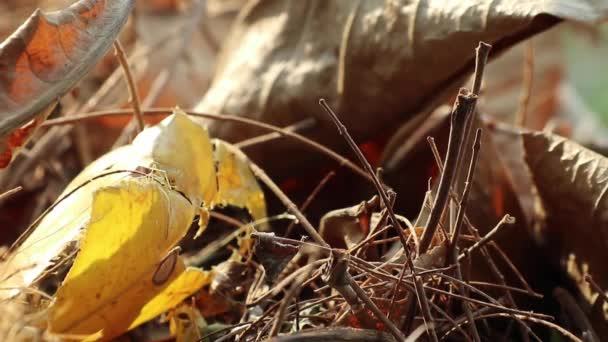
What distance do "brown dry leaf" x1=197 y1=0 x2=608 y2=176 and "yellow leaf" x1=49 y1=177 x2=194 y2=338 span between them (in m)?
0.25

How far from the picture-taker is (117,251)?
20.1 inches

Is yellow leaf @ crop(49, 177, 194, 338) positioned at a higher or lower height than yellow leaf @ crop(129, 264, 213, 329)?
higher

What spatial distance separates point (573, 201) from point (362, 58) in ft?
0.71

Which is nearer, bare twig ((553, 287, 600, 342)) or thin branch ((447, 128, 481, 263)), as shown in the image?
thin branch ((447, 128, 481, 263))

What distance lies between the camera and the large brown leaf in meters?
0.50

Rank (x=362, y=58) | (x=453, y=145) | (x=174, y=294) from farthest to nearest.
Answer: (x=362, y=58) → (x=174, y=294) → (x=453, y=145)

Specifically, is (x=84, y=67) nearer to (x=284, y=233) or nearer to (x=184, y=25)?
(x=284, y=233)

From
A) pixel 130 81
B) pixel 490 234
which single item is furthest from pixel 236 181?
pixel 490 234

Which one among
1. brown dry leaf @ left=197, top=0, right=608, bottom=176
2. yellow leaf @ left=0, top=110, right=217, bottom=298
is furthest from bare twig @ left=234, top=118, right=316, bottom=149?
yellow leaf @ left=0, top=110, right=217, bottom=298

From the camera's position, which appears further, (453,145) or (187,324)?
(187,324)

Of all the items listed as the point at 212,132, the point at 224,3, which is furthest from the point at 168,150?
the point at 224,3

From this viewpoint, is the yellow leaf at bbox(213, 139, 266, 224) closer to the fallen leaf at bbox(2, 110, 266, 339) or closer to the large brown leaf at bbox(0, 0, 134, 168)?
the fallen leaf at bbox(2, 110, 266, 339)

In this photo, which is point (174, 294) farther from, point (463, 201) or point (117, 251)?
point (463, 201)

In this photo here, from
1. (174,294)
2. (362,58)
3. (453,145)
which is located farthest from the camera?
(362,58)
